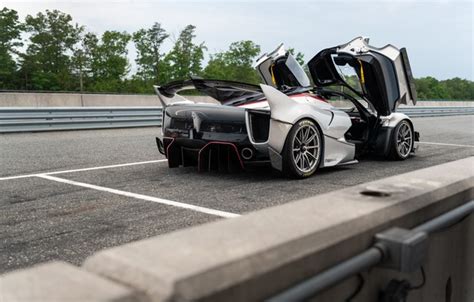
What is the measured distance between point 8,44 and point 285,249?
1818 inches

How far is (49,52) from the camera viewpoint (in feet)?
144

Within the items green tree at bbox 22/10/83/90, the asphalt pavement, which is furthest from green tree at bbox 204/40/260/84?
the asphalt pavement

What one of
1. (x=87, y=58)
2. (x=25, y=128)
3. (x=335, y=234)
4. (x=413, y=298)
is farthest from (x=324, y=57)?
(x=87, y=58)

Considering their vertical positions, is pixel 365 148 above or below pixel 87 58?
below

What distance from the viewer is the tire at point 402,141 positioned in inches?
297

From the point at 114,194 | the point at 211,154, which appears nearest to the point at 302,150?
the point at 211,154

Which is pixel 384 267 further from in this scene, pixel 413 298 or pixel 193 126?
pixel 193 126

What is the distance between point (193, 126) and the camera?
5.95 metres

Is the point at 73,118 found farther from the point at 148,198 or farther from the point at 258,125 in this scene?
the point at 148,198

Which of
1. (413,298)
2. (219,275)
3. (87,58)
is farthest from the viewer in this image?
(87,58)

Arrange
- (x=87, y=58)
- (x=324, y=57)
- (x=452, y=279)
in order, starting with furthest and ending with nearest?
(x=87, y=58) < (x=324, y=57) < (x=452, y=279)

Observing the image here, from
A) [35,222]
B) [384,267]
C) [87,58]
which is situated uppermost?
[87,58]

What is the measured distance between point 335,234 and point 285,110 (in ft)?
13.9

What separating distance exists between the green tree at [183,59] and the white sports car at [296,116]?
3823 cm
